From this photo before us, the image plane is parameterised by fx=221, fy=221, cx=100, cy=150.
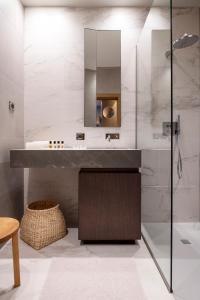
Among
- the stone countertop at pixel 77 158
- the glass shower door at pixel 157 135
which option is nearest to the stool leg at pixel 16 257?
the stone countertop at pixel 77 158

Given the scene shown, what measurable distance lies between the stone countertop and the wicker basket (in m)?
0.44

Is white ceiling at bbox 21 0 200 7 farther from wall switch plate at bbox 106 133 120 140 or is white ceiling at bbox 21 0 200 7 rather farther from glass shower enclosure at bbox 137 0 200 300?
wall switch plate at bbox 106 133 120 140

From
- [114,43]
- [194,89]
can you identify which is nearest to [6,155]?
[114,43]

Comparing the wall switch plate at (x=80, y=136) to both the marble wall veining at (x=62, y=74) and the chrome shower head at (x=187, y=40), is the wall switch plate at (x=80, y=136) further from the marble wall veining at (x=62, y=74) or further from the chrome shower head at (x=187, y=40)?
the chrome shower head at (x=187, y=40)

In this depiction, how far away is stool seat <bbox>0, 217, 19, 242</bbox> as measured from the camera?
45.4 inches

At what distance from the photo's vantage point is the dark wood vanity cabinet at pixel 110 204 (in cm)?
181

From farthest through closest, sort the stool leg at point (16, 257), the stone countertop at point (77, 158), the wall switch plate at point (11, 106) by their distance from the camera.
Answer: the wall switch plate at point (11, 106) → the stone countertop at point (77, 158) → the stool leg at point (16, 257)

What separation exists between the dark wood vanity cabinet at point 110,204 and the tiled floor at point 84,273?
15 centimetres

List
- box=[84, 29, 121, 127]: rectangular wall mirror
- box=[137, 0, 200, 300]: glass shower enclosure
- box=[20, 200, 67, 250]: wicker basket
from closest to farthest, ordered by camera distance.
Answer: box=[137, 0, 200, 300]: glass shower enclosure → box=[20, 200, 67, 250]: wicker basket → box=[84, 29, 121, 127]: rectangular wall mirror

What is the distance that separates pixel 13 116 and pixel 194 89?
1761 mm

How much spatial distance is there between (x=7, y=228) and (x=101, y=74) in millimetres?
1689

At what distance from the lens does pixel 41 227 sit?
182cm

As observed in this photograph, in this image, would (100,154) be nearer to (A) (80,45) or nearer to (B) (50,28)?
(A) (80,45)

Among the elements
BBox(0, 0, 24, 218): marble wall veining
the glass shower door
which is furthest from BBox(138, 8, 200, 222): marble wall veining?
BBox(0, 0, 24, 218): marble wall veining
